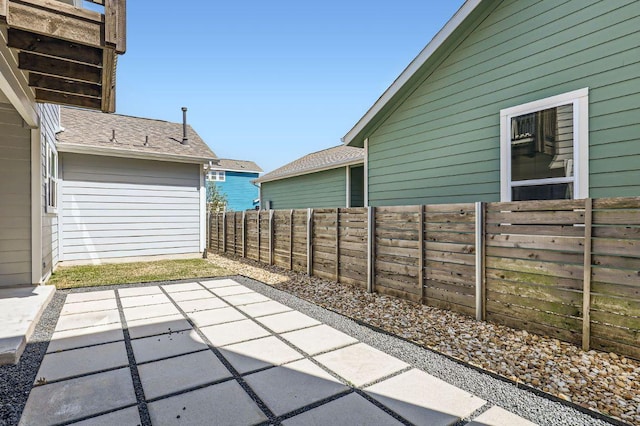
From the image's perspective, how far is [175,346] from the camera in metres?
3.18

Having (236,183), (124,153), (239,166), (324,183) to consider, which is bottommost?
(324,183)

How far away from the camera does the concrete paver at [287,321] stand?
374 cm

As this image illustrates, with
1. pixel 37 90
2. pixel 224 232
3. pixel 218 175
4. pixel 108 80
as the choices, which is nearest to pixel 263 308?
pixel 108 80

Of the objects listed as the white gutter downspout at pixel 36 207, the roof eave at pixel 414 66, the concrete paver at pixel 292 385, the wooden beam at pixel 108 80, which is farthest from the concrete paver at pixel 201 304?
the roof eave at pixel 414 66

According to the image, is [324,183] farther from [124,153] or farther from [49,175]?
[49,175]

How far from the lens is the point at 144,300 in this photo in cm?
490

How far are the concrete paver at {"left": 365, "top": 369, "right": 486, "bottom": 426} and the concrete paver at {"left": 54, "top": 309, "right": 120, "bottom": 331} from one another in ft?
10.8

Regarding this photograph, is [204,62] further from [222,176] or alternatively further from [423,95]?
[222,176]

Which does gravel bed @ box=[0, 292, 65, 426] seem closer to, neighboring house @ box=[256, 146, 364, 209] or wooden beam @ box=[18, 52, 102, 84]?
wooden beam @ box=[18, 52, 102, 84]

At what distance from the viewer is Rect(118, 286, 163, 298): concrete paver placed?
525cm

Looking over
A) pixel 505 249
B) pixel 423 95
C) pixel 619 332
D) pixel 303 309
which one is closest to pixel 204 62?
pixel 423 95

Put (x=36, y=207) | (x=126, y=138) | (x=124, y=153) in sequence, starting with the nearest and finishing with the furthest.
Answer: (x=36, y=207) → (x=124, y=153) → (x=126, y=138)

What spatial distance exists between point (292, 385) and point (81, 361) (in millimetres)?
1889

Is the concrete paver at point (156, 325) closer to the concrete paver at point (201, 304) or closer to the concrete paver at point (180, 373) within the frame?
the concrete paver at point (201, 304)
